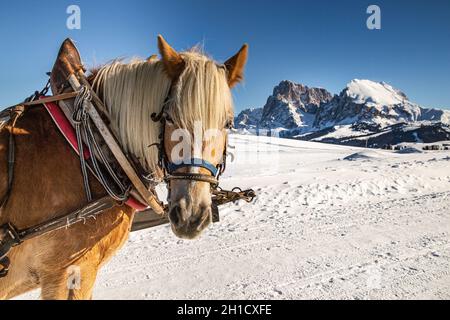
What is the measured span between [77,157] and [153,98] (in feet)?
2.19

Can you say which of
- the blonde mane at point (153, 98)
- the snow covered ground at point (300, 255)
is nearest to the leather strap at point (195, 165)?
the blonde mane at point (153, 98)

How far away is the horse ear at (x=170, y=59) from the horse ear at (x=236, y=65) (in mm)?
376

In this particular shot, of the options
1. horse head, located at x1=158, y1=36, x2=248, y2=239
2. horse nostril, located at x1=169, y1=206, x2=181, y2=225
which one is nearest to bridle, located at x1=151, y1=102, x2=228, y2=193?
horse head, located at x1=158, y1=36, x2=248, y2=239

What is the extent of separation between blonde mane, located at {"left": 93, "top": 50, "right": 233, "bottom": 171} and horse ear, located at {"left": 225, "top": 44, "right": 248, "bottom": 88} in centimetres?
13

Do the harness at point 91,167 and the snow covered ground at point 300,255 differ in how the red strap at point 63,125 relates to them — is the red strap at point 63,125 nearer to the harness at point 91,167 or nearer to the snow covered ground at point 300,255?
the harness at point 91,167

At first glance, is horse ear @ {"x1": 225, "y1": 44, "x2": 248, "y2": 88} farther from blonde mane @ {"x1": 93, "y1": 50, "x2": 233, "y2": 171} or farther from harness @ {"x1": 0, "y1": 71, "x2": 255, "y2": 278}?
harness @ {"x1": 0, "y1": 71, "x2": 255, "y2": 278}

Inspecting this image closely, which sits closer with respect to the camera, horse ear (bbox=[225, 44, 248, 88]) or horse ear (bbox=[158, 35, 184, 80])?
horse ear (bbox=[158, 35, 184, 80])

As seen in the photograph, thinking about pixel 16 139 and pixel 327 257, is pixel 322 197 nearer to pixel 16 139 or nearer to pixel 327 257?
pixel 327 257

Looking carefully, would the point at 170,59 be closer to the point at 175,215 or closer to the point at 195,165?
the point at 195,165

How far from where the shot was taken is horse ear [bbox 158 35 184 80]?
80.7 inches

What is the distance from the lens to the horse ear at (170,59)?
2051 millimetres

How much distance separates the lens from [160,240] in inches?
253

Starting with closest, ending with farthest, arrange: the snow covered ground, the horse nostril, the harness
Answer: the horse nostril, the harness, the snow covered ground
